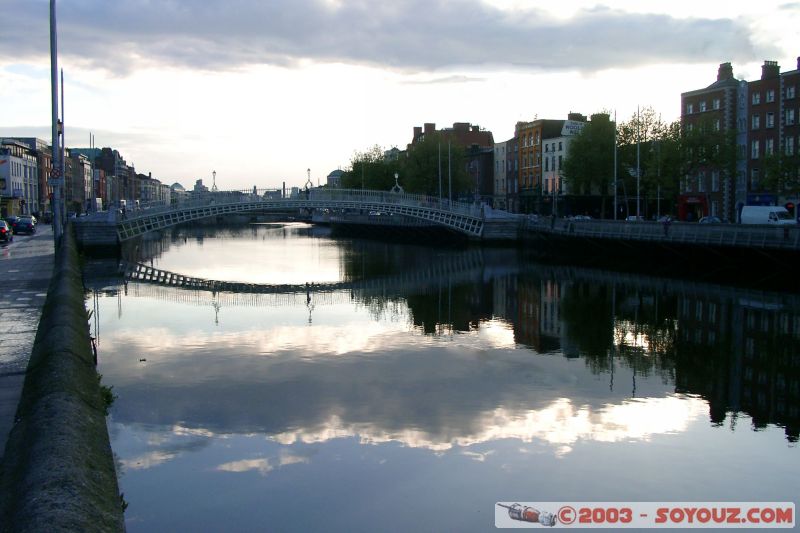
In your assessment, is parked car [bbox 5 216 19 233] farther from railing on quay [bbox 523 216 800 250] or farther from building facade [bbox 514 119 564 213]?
building facade [bbox 514 119 564 213]

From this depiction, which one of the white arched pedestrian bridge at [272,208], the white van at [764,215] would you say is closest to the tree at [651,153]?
the white van at [764,215]

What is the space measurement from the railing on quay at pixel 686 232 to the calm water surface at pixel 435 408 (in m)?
5.98

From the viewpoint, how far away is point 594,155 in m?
57.2

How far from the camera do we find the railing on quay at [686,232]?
30092 mm

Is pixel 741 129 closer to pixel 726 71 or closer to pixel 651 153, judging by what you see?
pixel 726 71

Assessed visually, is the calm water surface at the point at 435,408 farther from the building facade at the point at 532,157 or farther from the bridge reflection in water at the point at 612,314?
the building facade at the point at 532,157

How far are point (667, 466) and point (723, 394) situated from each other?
4084 millimetres

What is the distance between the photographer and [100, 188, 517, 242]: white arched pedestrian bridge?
4803 cm

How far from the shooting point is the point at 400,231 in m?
74.7

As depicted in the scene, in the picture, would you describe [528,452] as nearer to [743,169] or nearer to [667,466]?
[667,466]

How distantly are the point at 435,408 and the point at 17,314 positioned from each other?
26.0 feet

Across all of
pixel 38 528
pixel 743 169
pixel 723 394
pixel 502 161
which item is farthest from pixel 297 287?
pixel 502 161

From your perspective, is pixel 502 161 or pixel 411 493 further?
pixel 502 161

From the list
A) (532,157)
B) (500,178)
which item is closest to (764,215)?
(532,157)
